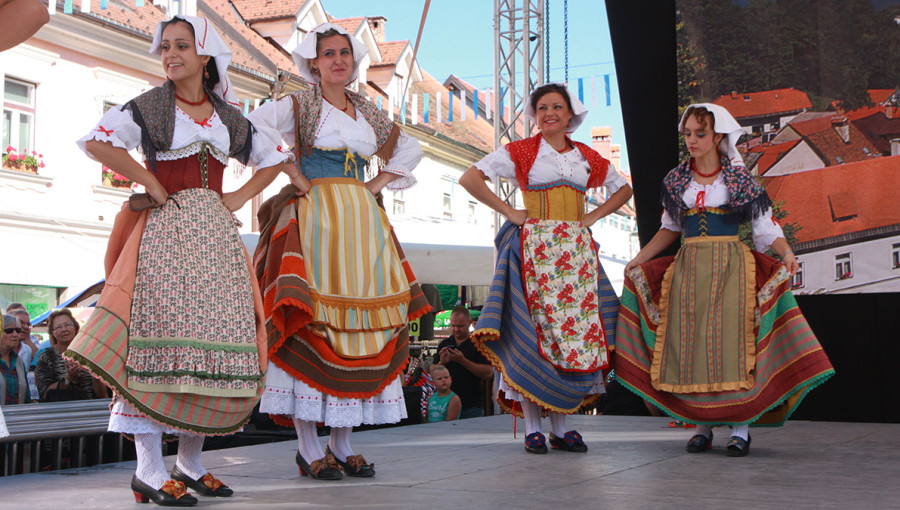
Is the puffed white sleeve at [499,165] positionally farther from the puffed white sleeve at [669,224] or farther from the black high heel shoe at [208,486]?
the black high heel shoe at [208,486]

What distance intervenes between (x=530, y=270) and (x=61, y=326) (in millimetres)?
3151

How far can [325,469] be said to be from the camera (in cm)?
341

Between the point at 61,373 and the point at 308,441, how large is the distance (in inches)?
105

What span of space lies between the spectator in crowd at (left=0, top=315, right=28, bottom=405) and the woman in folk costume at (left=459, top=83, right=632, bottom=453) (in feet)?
9.02

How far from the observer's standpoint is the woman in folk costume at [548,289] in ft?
13.9

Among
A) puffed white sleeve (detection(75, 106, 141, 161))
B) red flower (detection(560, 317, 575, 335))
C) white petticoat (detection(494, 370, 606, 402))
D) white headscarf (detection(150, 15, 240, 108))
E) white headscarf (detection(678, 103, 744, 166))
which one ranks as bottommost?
white petticoat (detection(494, 370, 606, 402))

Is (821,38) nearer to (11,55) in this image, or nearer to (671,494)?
(671,494)

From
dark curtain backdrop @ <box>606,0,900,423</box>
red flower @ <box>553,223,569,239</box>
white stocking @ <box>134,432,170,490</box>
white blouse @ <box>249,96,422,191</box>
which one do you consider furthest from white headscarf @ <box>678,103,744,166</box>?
white stocking @ <box>134,432,170,490</box>

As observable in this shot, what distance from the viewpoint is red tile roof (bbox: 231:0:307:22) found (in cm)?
1958

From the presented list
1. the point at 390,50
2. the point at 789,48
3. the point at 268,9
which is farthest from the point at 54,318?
the point at 390,50

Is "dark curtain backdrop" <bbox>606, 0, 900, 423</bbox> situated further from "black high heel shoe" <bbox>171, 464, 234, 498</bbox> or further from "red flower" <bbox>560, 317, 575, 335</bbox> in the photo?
"black high heel shoe" <bbox>171, 464, 234, 498</bbox>

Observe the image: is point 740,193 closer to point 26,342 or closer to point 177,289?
point 177,289

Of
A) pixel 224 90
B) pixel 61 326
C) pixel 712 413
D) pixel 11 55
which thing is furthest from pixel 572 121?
pixel 11 55

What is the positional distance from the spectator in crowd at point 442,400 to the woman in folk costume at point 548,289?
5.69ft
